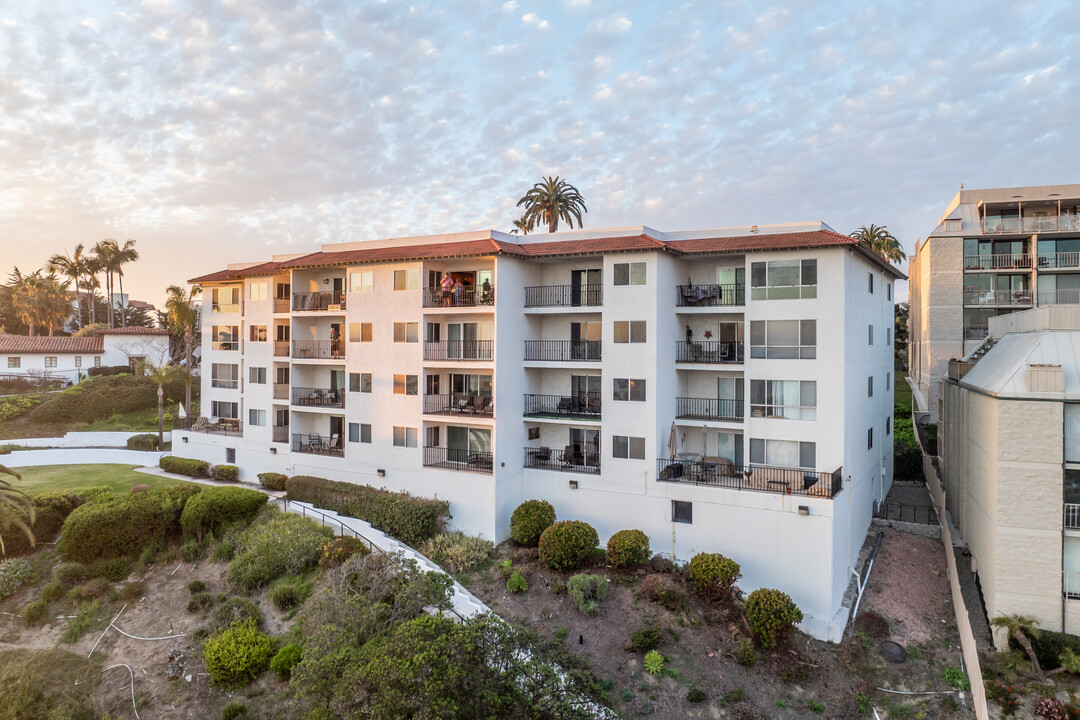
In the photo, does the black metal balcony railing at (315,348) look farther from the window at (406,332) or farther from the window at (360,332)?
the window at (406,332)

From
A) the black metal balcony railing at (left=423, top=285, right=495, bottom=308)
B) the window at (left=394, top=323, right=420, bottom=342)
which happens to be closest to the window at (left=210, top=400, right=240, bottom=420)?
the window at (left=394, top=323, right=420, bottom=342)

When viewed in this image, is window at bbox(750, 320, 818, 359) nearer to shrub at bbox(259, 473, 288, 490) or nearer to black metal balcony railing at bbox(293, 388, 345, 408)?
black metal balcony railing at bbox(293, 388, 345, 408)

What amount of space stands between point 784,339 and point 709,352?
344cm

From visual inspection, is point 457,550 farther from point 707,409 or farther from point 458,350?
point 707,409

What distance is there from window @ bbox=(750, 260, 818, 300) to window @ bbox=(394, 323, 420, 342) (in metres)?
15.1

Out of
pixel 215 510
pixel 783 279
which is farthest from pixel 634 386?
pixel 215 510

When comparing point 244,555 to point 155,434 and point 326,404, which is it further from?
point 155,434

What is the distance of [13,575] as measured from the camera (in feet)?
80.9

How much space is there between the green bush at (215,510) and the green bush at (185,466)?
8.02m

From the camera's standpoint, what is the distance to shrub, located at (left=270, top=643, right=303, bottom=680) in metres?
19.6

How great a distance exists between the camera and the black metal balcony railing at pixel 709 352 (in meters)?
26.9

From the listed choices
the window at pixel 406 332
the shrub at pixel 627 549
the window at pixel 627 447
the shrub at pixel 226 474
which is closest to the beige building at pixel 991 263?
the window at pixel 627 447

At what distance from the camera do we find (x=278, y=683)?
1956cm

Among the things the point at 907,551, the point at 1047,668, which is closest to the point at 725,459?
the point at 907,551
